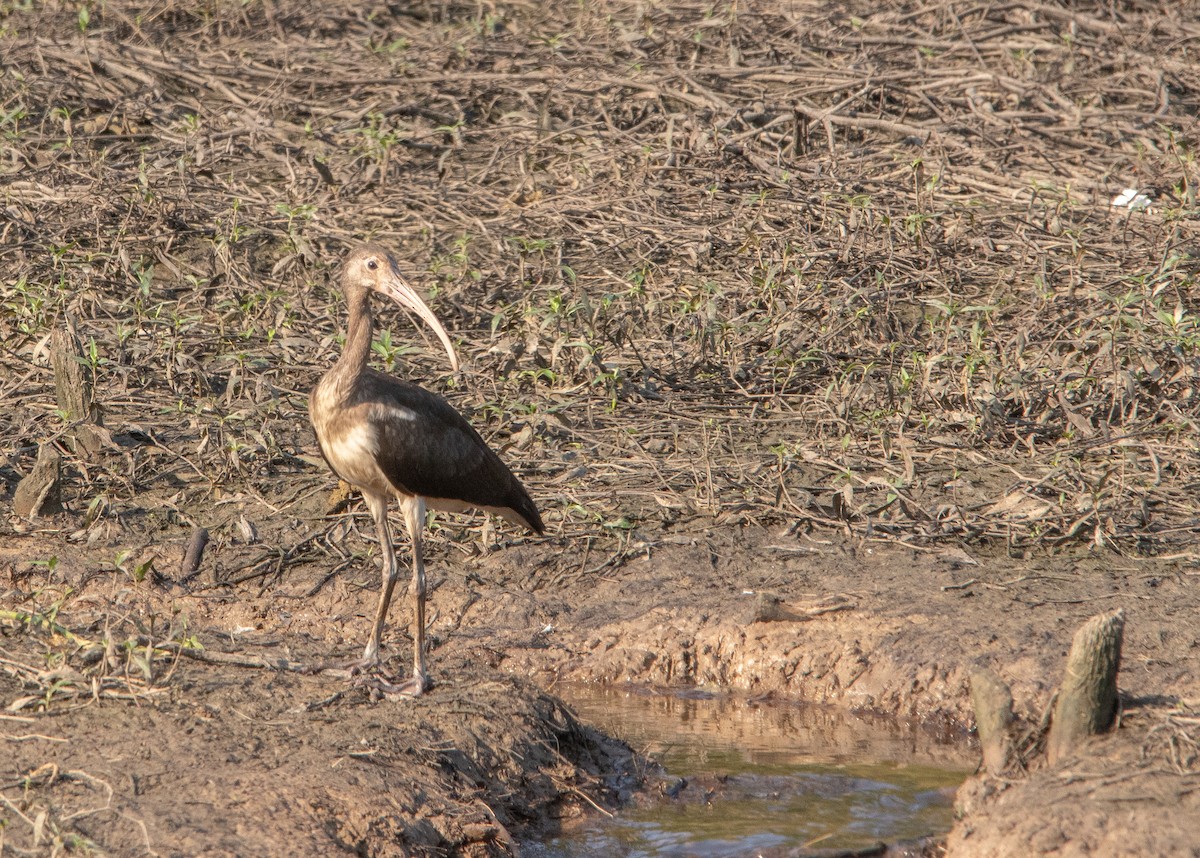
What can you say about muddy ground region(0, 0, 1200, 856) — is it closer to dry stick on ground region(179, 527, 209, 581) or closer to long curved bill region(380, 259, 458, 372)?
dry stick on ground region(179, 527, 209, 581)

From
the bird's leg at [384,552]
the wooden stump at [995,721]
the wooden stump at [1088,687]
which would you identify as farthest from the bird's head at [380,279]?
the wooden stump at [1088,687]

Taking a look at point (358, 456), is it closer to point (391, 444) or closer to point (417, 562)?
point (391, 444)

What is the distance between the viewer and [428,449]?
659 centimetres

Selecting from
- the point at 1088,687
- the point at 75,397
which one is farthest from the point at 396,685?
the point at 75,397

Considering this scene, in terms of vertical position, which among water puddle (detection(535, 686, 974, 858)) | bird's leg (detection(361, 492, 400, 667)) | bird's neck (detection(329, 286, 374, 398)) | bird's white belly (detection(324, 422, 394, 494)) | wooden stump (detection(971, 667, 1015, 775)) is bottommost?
water puddle (detection(535, 686, 974, 858))

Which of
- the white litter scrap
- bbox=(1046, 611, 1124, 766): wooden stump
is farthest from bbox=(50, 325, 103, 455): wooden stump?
the white litter scrap

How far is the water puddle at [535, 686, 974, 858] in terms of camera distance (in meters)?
Result: 5.71

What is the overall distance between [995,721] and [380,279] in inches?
129

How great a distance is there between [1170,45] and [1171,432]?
207 inches

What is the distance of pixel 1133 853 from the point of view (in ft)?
15.9

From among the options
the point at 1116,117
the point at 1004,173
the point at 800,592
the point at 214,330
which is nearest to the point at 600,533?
the point at 800,592

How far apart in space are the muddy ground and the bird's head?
1498 mm

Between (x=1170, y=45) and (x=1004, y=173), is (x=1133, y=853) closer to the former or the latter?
(x=1004, y=173)

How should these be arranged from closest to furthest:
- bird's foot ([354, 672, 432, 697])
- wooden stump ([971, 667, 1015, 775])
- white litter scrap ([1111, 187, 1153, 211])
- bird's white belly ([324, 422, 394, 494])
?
wooden stump ([971, 667, 1015, 775])
bird's foot ([354, 672, 432, 697])
bird's white belly ([324, 422, 394, 494])
white litter scrap ([1111, 187, 1153, 211])
